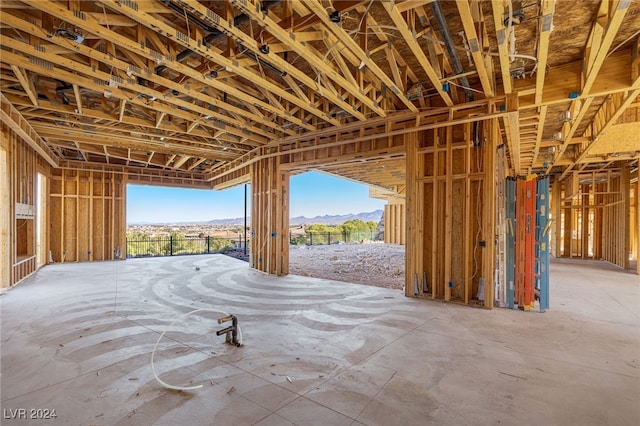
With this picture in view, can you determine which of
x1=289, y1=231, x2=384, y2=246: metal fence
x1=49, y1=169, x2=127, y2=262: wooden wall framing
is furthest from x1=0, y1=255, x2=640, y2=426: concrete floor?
x1=289, y1=231, x2=384, y2=246: metal fence

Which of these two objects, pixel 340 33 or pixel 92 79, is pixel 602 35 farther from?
pixel 92 79

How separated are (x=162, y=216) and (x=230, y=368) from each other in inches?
1465

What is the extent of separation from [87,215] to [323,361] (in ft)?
40.5

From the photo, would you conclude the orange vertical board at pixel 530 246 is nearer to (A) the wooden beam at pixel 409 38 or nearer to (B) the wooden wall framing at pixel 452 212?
(B) the wooden wall framing at pixel 452 212

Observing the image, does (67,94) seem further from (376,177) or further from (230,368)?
(376,177)

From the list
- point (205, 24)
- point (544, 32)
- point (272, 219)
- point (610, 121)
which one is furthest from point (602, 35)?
point (272, 219)

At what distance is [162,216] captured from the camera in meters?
35.8

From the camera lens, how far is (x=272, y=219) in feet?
29.0

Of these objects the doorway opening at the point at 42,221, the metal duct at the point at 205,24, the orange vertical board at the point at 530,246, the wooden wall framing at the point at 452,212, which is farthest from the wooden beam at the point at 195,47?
the doorway opening at the point at 42,221

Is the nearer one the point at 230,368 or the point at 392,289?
the point at 230,368

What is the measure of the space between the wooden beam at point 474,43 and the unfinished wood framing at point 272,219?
552cm

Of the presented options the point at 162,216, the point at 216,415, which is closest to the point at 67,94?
the point at 216,415

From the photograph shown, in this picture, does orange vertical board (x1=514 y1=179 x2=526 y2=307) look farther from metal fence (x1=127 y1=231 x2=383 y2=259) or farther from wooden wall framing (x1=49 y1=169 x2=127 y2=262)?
wooden wall framing (x1=49 y1=169 x2=127 y2=262)

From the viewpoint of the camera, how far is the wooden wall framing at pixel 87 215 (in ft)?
36.4
